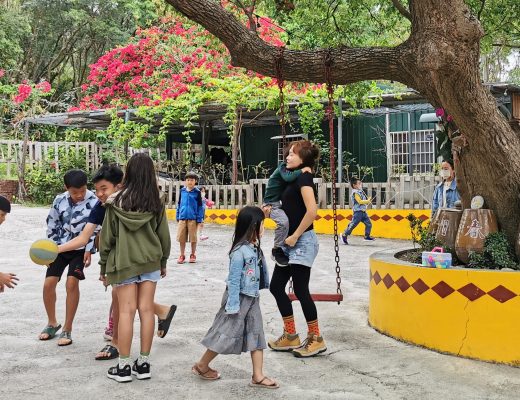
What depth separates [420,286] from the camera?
501 cm

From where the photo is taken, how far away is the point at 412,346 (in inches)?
200

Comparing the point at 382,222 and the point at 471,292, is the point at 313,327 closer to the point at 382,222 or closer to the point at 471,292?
the point at 471,292

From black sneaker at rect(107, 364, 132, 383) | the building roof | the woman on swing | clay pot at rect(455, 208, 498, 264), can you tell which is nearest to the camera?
black sneaker at rect(107, 364, 132, 383)

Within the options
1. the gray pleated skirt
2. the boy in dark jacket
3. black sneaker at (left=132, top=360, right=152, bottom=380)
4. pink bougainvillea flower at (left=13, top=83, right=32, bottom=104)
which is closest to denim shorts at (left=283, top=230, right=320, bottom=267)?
the gray pleated skirt

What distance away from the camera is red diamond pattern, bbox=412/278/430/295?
4973 millimetres

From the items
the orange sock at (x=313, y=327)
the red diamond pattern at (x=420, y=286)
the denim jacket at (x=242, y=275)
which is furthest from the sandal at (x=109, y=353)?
the red diamond pattern at (x=420, y=286)

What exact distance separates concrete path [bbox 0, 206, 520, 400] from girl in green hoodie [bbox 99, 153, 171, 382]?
0.23 meters

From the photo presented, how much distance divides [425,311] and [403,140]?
45.9 feet

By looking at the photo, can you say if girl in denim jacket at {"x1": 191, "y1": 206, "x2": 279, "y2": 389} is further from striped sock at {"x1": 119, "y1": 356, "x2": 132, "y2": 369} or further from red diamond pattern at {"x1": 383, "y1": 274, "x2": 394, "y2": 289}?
red diamond pattern at {"x1": 383, "y1": 274, "x2": 394, "y2": 289}

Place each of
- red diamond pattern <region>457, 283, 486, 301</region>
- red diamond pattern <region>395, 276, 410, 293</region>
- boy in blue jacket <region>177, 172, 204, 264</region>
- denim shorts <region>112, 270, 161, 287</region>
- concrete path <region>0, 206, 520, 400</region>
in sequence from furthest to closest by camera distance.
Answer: boy in blue jacket <region>177, 172, 204, 264</region> → red diamond pattern <region>395, 276, 410, 293</region> → red diamond pattern <region>457, 283, 486, 301</region> → denim shorts <region>112, 270, 161, 287</region> → concrete path <region>0, 206, 520, 400</region>

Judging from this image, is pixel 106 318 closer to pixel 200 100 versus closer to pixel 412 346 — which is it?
pixel 412 346

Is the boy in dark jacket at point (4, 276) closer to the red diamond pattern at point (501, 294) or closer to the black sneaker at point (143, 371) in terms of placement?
the black sneaker at point (143, 371)

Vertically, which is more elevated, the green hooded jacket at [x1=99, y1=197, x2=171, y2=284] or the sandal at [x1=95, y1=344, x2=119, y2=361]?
the green hooded jacket at [x1=99, y1=197, x2=171, y2=284]

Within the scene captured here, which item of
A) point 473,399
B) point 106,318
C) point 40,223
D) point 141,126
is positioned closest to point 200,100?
point 141,126
